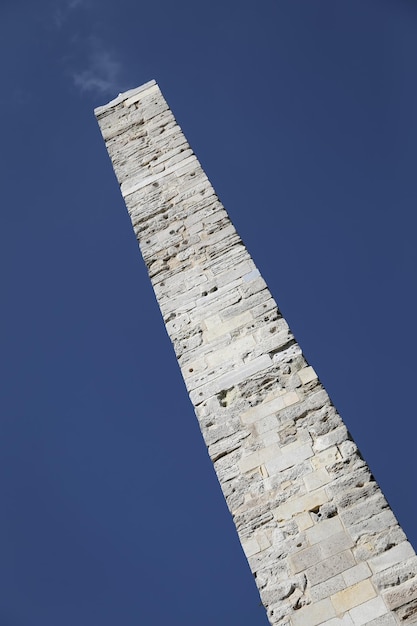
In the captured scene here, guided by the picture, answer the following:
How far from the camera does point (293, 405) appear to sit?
4.48 meters

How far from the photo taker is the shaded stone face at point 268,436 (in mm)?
3623

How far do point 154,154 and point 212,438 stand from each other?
3608 millimetres

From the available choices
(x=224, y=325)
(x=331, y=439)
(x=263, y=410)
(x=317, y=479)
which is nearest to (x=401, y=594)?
(x=317, y=479)

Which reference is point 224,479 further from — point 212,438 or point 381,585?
point 381,585

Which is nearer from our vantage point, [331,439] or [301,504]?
[301,504]

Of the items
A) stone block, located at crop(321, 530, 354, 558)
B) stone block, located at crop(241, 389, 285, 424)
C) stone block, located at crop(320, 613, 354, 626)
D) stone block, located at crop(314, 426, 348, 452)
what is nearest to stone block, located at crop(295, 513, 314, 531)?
stone block, located at crop(321, 530, 354, 558)

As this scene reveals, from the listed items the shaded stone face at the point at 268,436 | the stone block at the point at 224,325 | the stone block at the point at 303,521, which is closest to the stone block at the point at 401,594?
the shaded stone face at the point at 268,436

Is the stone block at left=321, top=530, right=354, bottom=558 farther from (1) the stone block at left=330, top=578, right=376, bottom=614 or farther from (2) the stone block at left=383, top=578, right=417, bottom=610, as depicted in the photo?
(2) the stone block at left=383, top=578, right=417, bottom=610

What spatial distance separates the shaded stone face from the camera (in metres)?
3.62

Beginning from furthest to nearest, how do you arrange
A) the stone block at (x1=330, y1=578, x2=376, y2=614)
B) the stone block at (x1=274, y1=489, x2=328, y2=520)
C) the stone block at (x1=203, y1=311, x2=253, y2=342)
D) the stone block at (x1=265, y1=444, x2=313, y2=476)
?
1. the stone block at (x1=203, y1=311, x2=253, y2=342)
2. the stone block at (x1=265, y1=444, x2=313, y2=476)
3. the stone block at (x1=274, y1=489, x2=328, y2=520)
4. the stone block at (x1=330, y1=578, x2=376, y2=614)

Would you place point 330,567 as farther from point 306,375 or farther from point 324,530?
point 306,375

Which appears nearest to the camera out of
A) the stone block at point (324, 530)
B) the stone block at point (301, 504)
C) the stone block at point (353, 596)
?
the stone block at point (353, 596)

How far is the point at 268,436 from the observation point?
14.3 ft

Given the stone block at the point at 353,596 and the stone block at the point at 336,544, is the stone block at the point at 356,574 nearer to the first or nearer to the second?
the stone block at the point at 353,596
